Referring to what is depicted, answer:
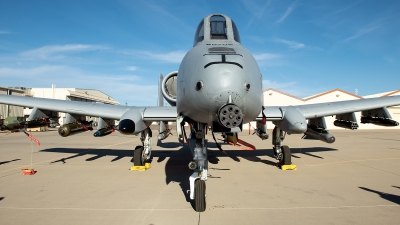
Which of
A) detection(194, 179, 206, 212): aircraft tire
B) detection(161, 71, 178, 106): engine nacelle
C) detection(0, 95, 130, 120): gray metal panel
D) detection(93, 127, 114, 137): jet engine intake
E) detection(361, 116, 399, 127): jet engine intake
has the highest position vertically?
detection(161, 71, 178, 106): engine nacelle

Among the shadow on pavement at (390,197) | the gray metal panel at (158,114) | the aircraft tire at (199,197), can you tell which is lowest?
the shadow on pavement at (390,197)

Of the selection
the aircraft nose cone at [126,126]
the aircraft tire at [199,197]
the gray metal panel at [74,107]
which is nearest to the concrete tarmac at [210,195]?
the aircraft tire at [199,197]

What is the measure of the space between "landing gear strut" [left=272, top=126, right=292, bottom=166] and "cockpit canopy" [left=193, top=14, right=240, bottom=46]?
5.77 m

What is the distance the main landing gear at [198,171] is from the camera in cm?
516

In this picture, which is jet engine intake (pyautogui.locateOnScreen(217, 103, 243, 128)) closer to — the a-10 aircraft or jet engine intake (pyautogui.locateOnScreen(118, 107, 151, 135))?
the a-10 aircraft

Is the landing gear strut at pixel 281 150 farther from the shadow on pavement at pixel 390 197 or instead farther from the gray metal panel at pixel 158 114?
the gray metal panel at pixel 158 114

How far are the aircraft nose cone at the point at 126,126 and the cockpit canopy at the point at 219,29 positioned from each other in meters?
3.55

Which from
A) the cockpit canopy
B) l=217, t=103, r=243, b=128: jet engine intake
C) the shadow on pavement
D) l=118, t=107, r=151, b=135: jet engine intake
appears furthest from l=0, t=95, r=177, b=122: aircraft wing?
the shadow on pavement

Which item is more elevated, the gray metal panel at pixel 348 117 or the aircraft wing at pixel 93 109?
the aircraft wing at pixel 93 109

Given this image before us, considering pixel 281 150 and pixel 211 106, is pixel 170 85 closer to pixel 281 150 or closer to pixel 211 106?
pixel 211 106

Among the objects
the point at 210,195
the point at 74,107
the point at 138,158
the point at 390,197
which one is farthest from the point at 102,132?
the point at 390,197

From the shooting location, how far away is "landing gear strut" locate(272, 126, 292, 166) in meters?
9.73

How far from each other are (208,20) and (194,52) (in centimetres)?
133

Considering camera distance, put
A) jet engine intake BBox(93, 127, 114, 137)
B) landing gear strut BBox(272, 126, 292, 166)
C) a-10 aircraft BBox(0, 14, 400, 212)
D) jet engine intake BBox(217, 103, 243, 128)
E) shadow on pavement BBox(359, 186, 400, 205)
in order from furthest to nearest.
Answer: landing gear strut BBox(272, 126, 292, 166), jet engine intake BBox(93, 127, 114, 137), shadow on pavement BBox(359, 186, 400, 205), a-10 aircraft BBox(0, 14, 400, 212), jet engine intake BBox(217, 103, 243, 128)
